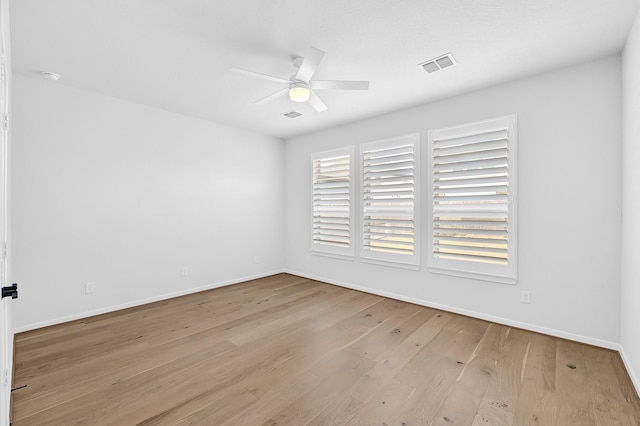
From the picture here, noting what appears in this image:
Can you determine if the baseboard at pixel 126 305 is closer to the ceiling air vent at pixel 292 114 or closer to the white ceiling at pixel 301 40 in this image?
the white ceiling at pixel 301 40

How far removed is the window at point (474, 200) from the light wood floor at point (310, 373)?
2.26 ft

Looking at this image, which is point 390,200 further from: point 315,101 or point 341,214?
point 315,101

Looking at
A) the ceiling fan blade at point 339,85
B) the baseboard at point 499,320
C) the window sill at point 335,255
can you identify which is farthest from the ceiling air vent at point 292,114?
the baseboard at point 499,320

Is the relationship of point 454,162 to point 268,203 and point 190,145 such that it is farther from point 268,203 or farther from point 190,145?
point 190,145

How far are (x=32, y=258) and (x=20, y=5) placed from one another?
8.07ft

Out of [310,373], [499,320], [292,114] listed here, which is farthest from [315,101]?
[499,320]

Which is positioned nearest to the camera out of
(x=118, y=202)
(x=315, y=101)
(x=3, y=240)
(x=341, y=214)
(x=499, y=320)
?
(x=3, y=240)

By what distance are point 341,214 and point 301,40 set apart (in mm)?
2944

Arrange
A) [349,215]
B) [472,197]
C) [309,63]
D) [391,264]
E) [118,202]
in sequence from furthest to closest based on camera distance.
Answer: [349,215]
[391,264]
[118,202]
[472,197]
[309,63]

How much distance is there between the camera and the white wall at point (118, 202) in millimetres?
3154

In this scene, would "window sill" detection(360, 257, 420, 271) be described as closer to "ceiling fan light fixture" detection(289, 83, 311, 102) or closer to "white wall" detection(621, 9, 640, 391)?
"white wall" detection(621, 9, 640, 391)

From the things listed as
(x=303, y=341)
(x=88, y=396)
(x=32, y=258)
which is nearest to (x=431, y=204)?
(x=303, y=341)

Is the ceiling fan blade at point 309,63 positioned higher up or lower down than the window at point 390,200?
higher up

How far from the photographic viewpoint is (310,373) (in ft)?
7.67
